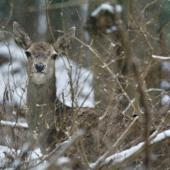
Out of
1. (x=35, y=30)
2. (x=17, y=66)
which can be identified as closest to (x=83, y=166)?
(x=17, y=66)

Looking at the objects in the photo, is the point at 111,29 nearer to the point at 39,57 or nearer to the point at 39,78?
the point at 39,57

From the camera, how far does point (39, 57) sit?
5.25 meters

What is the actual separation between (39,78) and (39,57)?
46 cm

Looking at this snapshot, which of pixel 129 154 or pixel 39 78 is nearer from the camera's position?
pixel 129 154

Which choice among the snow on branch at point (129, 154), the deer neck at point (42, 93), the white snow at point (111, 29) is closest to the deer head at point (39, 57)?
the deer neck at point (42, 93)

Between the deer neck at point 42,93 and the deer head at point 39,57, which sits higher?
the deer head at point 39,57

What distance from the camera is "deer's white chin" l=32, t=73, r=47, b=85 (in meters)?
4.97

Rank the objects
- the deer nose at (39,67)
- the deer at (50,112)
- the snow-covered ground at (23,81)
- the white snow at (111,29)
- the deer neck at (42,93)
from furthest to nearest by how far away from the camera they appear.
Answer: the white snow at (111,29)
the deer neck at (42,93)
the deer nose at (39,67)
the deer at (50,112)
the snow-covered ground at (23,81)

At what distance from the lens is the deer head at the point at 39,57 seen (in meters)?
4.97

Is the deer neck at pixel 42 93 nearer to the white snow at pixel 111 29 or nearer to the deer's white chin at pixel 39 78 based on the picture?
the deer's white chin at pixel 39 78

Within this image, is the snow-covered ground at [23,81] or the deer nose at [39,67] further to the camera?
the deer nose at [39,67]

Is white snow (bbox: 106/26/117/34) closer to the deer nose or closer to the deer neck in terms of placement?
the deer neck

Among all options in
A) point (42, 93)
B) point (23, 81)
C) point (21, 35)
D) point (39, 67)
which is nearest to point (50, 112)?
point (42, 93)

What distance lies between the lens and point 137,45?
872cm
